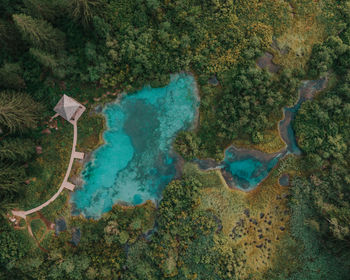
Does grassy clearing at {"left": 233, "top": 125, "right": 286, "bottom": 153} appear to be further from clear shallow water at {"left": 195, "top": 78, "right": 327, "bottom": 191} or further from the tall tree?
the tall tree

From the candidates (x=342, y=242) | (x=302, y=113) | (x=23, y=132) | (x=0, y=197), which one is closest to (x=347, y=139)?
(x=302, y=113)

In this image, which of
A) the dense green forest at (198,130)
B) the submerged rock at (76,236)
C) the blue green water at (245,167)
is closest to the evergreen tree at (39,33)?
the dense green forest at (198,130)

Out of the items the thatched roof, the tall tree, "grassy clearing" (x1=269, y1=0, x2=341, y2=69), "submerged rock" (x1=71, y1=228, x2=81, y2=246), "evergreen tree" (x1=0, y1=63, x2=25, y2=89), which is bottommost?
"submerged rock" (x1=71, y1=228, x2=81, y2=246)

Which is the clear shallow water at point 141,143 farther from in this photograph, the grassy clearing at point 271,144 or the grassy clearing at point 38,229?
the grassy clearing at point 271,144

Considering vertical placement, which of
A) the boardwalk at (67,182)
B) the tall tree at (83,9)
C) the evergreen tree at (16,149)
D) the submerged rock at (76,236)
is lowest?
the submerged rock at (76,236)

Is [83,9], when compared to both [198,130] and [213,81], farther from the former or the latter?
[198,130]

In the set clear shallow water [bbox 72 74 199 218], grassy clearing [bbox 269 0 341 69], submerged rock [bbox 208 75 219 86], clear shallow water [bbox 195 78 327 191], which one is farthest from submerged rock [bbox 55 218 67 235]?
grassy clearing [bbox 269 0 341 69]
